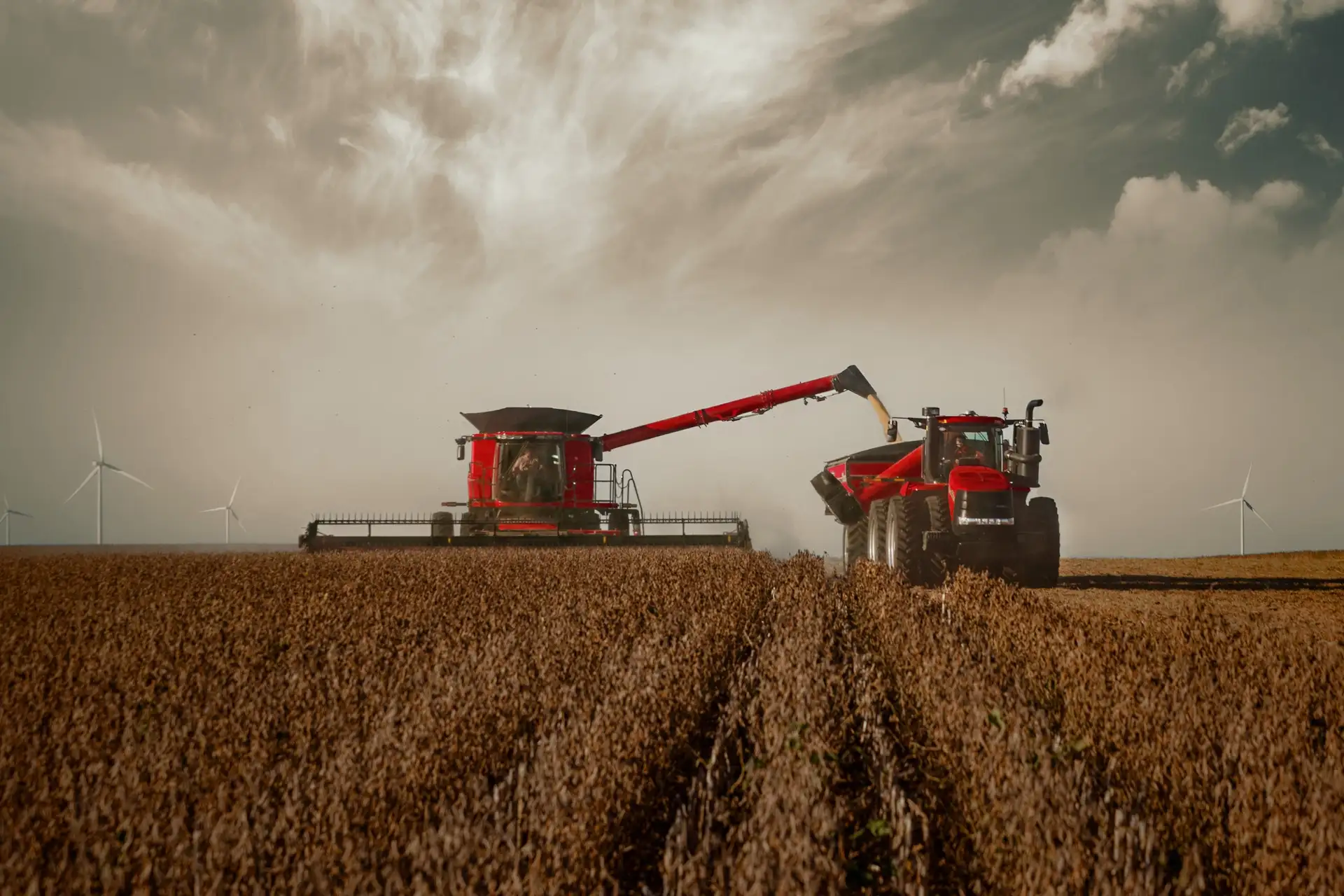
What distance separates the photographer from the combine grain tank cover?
2066 cm

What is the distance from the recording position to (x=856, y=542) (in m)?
15.7

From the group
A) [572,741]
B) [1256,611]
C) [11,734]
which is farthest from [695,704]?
[1256,611]

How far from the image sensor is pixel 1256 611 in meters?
9.64

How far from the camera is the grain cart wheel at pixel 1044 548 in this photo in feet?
40.3

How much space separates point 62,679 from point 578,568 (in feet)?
21.8

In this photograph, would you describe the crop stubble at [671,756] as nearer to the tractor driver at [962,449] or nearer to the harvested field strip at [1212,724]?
the harvested field strip at [1212,724]

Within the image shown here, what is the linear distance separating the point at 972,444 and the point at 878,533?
6.29 feet

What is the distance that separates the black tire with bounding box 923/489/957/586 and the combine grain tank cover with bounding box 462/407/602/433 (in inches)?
408

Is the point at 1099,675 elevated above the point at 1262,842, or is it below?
above

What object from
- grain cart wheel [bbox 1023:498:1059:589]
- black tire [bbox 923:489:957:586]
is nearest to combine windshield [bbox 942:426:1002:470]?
grain cart wheel [bbox 1023:498:1059:589]

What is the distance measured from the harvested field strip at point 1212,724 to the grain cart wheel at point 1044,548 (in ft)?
16.6

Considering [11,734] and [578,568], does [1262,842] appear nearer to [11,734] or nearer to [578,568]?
[11,734]

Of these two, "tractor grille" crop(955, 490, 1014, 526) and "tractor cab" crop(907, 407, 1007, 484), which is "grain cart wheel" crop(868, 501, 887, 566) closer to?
"tractor cab" crop(907, 407, 1007, 484)

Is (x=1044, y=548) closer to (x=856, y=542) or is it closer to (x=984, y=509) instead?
(x=984, y=509)
